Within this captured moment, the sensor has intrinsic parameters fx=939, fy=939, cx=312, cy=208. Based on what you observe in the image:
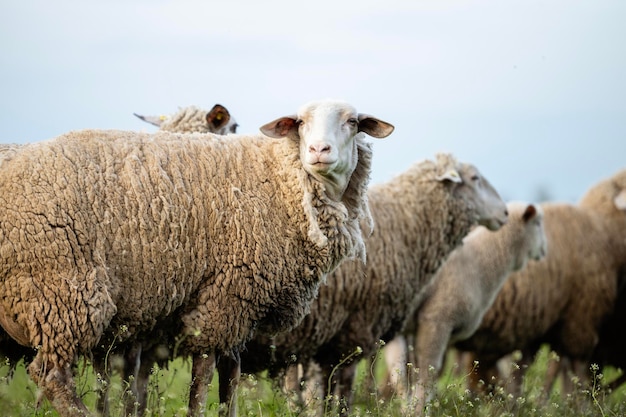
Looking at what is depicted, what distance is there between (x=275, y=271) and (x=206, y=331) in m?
0.50

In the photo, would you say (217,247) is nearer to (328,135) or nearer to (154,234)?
(154,234)

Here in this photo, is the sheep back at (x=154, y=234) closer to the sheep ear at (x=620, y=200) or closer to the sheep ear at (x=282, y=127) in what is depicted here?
the sheep ear at (x=282, y=127)

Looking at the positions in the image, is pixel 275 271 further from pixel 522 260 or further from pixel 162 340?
pixel 522 260

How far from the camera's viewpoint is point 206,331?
195 inches

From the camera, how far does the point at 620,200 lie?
10586 millimetres

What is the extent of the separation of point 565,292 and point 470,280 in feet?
6.69

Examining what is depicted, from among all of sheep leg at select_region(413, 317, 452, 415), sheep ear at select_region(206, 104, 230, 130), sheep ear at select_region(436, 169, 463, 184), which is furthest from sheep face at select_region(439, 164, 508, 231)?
sheep ear at select_region(206, 104, 230, 130)

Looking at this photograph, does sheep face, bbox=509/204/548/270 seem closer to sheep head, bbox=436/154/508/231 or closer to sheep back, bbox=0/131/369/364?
sheep head, bbox=436/154/508/231

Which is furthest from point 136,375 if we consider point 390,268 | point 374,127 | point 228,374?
point 390,268

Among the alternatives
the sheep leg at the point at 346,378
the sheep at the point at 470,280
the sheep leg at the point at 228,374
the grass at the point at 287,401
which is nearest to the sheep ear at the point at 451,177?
the sheep at the point at 470,280

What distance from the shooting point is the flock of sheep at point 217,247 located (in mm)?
4434

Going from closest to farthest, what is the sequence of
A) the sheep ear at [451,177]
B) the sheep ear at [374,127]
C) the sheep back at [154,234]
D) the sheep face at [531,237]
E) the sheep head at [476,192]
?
the sheep back at [154,234], the sheep ear at [374,127], the sheep ear at [451,177], the sheep head at [476,192], the sheep face at [531,237]

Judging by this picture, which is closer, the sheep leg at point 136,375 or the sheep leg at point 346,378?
the sheep leg at point 136,375

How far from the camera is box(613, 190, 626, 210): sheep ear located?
1052 centimetres
